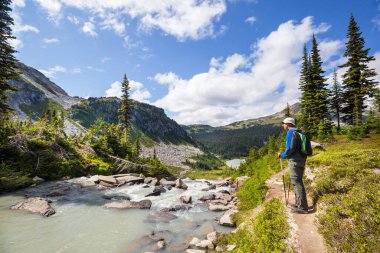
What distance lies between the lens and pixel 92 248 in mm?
10375

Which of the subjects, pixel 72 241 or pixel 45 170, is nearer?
pixel 72 241

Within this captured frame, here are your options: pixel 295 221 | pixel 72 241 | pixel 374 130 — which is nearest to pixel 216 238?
pixel 295 221

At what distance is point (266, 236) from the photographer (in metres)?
7.91

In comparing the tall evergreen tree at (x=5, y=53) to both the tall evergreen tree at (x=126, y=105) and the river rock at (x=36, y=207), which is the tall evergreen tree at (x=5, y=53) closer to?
the river rock at (x=36, y=207)

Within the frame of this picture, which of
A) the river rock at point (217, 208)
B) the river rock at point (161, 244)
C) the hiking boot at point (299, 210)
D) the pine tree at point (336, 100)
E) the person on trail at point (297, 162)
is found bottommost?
the river rock at point (217, 208)

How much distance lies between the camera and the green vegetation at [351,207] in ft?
20.5

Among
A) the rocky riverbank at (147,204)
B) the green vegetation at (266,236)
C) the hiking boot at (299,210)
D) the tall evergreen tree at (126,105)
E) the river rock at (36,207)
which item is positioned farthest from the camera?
the tall evergreen tree at (126,105)

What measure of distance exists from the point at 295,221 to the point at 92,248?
9193mm

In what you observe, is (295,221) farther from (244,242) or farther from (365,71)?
(365,71)

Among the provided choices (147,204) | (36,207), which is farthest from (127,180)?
(36,207)

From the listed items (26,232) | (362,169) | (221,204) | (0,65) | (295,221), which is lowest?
(221,204)

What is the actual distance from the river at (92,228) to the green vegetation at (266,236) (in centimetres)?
303

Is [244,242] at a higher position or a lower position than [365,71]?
lower

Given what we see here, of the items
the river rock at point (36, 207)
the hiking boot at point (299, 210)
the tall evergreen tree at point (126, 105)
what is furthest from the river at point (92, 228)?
the tall evergreen tree at point (126, 105)
